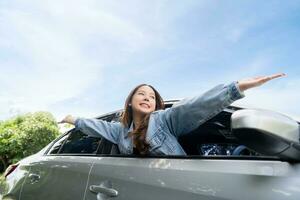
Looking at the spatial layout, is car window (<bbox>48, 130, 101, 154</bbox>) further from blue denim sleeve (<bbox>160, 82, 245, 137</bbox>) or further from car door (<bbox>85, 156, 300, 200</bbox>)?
blue denim sleeve (<bbox>160, 82, 245, 137</bbox>)

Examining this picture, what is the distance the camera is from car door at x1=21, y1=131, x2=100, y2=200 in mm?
2627

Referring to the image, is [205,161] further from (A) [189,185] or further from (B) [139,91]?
(B) [139,91]

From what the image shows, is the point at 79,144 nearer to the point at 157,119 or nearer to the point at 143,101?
the point at 143,101

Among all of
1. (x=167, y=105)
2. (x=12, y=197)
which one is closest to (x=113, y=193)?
(x=167, y=105)

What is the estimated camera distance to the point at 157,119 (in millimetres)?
2410

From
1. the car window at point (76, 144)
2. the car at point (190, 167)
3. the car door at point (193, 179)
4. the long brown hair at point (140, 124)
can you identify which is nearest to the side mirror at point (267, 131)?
the car at point (190, 167)

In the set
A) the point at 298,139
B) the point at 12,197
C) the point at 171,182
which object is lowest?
the point at 12,197

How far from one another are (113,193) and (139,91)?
0.85 meters

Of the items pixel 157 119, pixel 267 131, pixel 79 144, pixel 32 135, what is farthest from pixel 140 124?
pixel 32 135

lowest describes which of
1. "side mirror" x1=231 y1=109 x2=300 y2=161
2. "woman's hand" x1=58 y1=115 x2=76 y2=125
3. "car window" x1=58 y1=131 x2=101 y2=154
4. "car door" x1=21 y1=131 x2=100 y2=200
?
"car door" x1=21 y1=131 x2=100 y2=200

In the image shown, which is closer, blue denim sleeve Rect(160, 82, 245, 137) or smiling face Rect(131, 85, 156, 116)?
blue denim sleeve Rect(160, 82, 245, 137)

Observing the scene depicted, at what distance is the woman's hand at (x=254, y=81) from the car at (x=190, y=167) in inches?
9.8

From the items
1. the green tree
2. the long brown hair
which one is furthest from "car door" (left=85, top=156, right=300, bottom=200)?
the green tree

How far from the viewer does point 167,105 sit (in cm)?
272
